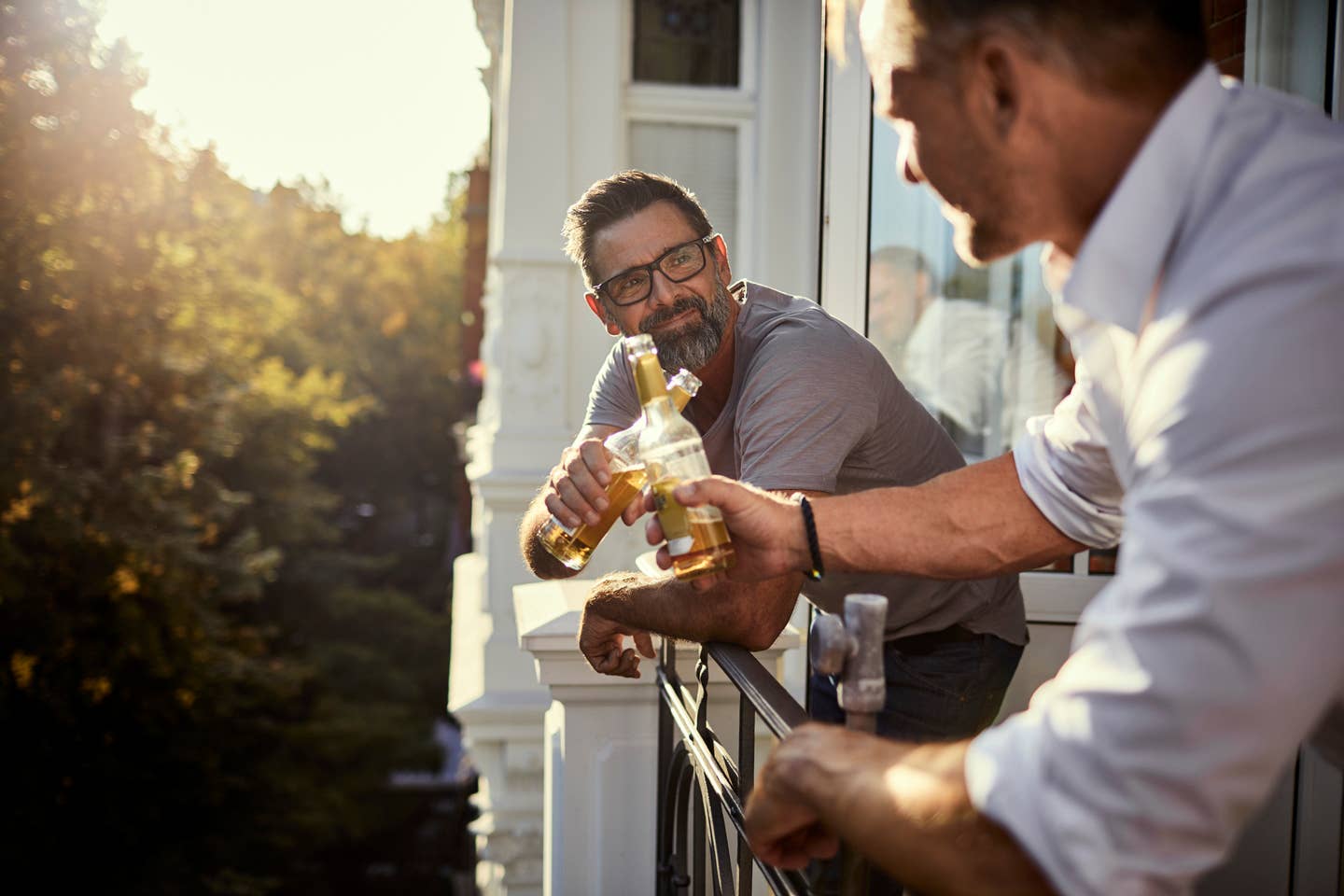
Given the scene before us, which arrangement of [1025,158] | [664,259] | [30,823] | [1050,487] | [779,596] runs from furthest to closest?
[30,823], [664,259], [779,596], [1050,487], [1025,158]

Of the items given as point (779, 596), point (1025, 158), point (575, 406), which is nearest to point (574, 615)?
point (779, 596)

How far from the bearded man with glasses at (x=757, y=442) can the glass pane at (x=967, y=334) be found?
1.44 metres

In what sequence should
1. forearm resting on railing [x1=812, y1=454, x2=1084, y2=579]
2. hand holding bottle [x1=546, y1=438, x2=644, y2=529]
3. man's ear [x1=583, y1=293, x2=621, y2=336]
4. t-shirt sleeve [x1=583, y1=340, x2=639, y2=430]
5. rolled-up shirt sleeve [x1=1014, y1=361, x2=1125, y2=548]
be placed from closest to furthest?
rolled-up shirt sleeve [x1=1014, y1=361, x2=1125, y2=548], forearm resting on railing [x1=812, y1=454, x2=1084, y2=579], hand holding bottle [x1=546, y1=438, x2=644, y2=529], man's ear [x1=583, y1=293, x2=621, y2=336], t-shirt sleeve [x1=583, y1=340, x2=639, y2=430]

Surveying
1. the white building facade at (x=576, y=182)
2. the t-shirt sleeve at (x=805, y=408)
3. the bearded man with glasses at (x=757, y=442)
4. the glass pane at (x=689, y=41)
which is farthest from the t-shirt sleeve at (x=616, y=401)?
the glass pane at (x=689, y=41)

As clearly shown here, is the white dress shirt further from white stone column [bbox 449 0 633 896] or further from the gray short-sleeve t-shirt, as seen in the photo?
white stone column [bbox 449 0 633 896]

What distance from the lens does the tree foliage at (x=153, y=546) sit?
1070 centimetres

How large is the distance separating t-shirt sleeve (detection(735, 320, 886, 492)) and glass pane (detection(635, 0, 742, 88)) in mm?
3540

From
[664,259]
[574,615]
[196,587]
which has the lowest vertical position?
[196,587]

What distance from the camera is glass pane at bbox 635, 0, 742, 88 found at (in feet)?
17.2

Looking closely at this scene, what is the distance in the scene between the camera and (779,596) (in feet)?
5.92

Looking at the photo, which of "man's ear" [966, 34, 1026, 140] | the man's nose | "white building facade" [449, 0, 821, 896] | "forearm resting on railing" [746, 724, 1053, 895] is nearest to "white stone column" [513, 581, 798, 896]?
the man's nose

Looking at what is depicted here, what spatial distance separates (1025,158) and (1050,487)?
627mm

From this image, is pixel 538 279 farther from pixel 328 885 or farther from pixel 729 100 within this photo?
pixel 328 885

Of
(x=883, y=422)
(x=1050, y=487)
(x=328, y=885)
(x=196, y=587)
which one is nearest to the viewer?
(x=1050, y=487)
